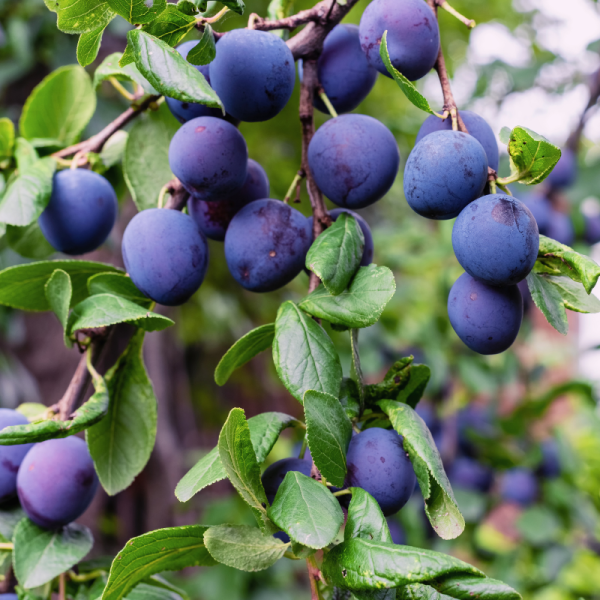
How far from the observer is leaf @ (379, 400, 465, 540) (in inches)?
16.7

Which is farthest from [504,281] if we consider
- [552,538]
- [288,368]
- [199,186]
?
[552,538]

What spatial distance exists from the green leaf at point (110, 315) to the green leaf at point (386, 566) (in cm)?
23

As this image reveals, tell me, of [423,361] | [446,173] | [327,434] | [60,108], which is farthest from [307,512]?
[423,361]

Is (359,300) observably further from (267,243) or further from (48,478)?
(48,478)

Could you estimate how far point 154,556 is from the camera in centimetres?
47

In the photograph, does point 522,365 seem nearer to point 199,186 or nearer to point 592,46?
point 592,46

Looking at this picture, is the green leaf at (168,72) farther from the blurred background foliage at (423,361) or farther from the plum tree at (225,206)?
the blurred background foliage at (423,361)

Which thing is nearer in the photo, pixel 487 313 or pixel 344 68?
pixel 487 313

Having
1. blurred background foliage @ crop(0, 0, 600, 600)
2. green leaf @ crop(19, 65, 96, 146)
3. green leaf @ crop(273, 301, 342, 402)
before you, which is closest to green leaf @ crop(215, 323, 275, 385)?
green leaf @ crop(273, 301, 342, 402)

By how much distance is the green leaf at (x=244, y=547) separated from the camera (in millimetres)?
425

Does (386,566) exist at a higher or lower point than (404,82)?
lower

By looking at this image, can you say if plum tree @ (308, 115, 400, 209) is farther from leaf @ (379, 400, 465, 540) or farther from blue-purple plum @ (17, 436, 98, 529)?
blue-purple plum @ (17, 436, 98, 529)

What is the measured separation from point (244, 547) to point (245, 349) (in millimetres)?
180

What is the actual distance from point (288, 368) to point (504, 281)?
18cm
